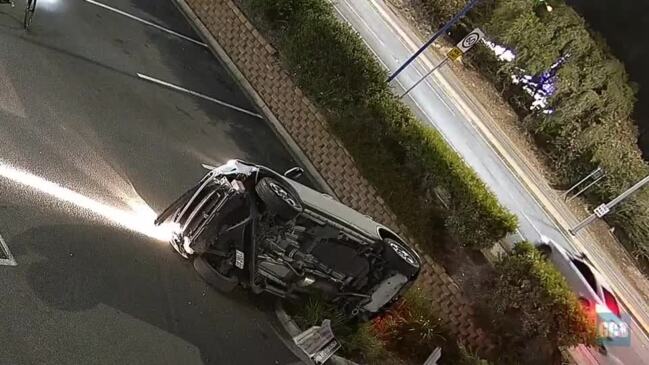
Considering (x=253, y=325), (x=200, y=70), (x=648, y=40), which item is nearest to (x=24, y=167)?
(x=253, y=325)

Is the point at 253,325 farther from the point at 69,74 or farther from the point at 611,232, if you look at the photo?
the point at 611,232

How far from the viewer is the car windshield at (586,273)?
10.5 m

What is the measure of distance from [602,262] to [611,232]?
86cm

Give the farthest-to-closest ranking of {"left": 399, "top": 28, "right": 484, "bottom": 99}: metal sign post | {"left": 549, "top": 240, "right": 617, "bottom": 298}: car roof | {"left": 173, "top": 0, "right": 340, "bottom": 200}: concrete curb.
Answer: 1. {"left": 173, "top": 0, "right": 340, "bottom": 200}: concrete curb
2. {"left": 549, "top": 240, "right": 617, "bottom": 298}: car roof
3. {"left": 399, "top": 28, "right": 484, "bottom": 99}: metal sign post

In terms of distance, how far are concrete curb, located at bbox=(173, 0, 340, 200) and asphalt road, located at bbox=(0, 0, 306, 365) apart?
0.94 feet

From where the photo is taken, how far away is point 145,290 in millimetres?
6648

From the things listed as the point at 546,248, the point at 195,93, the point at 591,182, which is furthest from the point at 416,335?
the point at 591,182

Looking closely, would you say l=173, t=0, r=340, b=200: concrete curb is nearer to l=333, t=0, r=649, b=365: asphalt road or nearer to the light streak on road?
l=333, t=0, r=649, b=365: asphalt road

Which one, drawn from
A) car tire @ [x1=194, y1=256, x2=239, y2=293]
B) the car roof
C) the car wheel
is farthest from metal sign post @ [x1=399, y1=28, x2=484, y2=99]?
car tire @ [x1=194, y1=256, x2=239, y2=293]

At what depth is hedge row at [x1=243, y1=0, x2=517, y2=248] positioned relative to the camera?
372 inches

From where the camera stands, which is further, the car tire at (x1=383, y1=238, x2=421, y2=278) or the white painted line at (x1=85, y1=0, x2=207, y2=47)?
the white painted line at (x1=85, y1=0, x2=207, y2=47)

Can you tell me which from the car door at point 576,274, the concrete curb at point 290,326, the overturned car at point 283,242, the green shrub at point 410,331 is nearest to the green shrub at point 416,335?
the green shrub at point 410,331

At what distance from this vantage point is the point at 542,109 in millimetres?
14453

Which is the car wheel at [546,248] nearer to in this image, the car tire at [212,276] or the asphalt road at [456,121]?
the asphalt road at [456,121]
